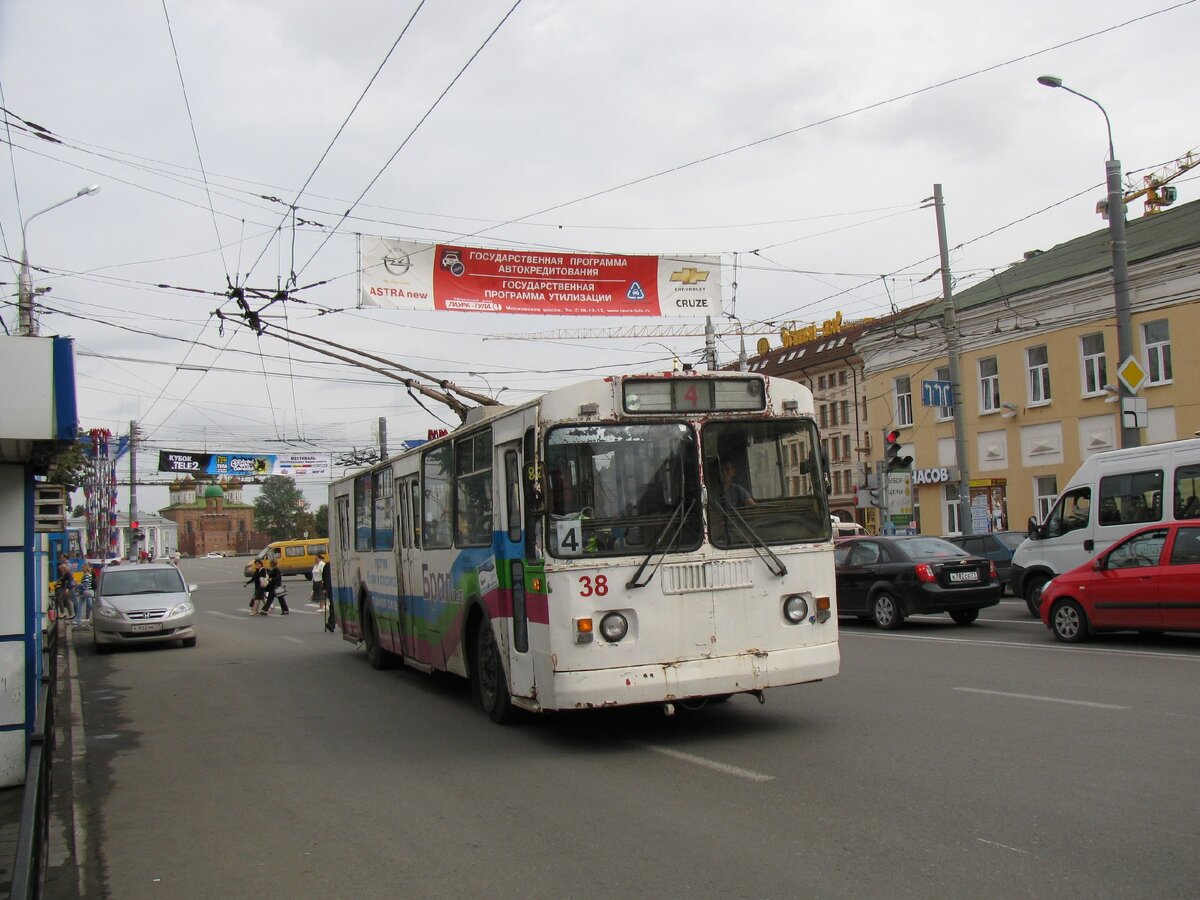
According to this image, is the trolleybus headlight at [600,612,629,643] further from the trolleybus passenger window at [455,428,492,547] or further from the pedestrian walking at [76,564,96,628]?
the pedestrian walking at [76,564,96,628]

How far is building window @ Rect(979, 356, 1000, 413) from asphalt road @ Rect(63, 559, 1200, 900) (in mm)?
25217

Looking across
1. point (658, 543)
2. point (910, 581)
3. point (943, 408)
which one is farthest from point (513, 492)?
point (943, 408)

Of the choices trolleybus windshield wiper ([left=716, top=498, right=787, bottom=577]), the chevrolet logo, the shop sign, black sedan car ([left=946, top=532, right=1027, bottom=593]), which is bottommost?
Answer: black sedan car ([left=946, top=532, right=1027, bottom=593])

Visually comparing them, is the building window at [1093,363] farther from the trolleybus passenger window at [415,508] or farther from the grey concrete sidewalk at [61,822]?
the grey concrete sidewalk at [61,822]

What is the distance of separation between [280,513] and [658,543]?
139 metres

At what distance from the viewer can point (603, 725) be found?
32.7 feet

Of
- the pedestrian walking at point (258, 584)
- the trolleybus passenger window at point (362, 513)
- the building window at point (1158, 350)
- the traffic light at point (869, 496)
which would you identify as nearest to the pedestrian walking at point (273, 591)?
the pedestrian walking at point (258, 584)

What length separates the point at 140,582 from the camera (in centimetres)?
2172

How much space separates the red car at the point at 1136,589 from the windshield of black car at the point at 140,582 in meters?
15.8

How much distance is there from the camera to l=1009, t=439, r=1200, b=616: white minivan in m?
16.6

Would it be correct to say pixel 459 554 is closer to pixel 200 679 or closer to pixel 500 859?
pixel 500 859

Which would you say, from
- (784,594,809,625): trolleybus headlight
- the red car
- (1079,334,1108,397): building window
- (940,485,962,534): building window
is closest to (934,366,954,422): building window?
(940,485,962,534): building window

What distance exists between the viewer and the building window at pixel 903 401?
4159 centimetres

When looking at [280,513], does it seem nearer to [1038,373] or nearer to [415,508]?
[1038,373]
